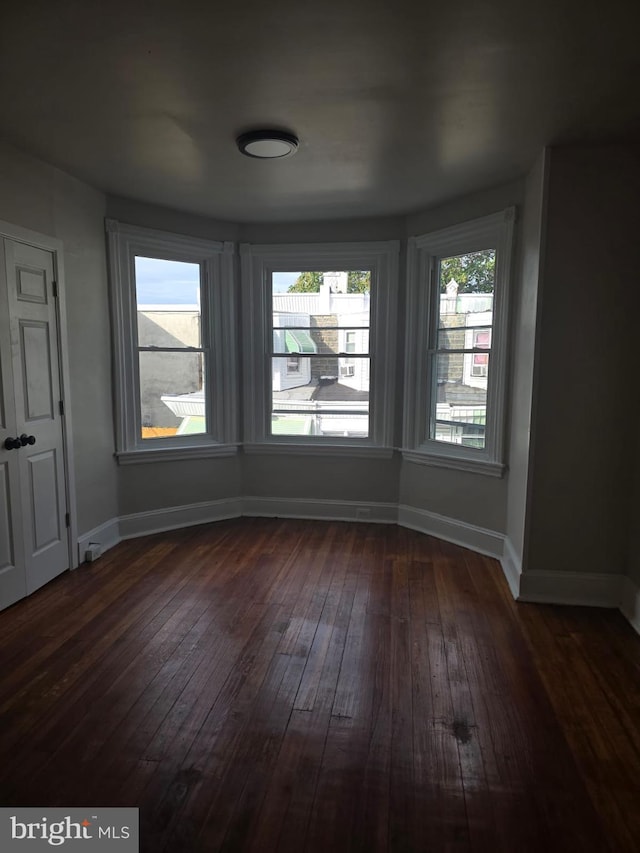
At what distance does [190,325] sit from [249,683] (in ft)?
10.1

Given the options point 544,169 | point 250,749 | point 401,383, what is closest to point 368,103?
point 544,169

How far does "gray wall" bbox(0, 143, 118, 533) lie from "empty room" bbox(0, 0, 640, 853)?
3 cm

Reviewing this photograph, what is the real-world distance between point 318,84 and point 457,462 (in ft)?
9.20

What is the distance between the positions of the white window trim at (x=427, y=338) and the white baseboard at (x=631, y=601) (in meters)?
1.08

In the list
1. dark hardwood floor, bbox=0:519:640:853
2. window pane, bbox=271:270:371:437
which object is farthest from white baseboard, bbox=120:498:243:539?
window pane, bbox=271:270:371:437

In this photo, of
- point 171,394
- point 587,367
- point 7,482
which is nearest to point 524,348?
point 587,367

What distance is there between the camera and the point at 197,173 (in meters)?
3.40

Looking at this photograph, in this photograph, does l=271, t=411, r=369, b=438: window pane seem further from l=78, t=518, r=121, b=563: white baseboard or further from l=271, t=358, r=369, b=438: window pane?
l=78, t=518, r=121, b=563: white baseboard

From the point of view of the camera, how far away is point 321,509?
493 cm

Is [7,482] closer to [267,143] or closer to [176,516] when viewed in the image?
[176,516]

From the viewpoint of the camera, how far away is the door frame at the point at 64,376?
3.36 metres

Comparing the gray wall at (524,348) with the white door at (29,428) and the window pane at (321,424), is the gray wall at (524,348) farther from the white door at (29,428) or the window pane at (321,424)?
the white door at (29,428)

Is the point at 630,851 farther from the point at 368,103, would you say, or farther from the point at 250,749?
the point at 368,103

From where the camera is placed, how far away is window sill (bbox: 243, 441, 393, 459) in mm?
4742
